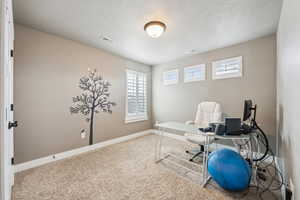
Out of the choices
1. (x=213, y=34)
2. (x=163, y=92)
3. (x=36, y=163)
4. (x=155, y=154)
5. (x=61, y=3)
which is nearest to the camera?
(x=61, y=3)

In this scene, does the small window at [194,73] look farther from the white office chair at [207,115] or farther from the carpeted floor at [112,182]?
the carpeted floor at [112,182]

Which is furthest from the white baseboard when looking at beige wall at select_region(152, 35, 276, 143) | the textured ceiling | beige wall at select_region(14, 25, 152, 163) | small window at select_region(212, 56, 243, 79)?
small window at select_region(212, 56, 243, 79)

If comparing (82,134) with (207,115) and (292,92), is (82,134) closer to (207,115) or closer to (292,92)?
(207,115)

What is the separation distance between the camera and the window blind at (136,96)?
3843 millimetres

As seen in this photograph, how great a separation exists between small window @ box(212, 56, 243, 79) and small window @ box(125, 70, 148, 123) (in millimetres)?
2215

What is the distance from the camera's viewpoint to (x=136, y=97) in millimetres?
4051

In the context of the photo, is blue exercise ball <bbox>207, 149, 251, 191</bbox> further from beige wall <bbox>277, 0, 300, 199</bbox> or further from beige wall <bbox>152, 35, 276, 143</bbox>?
beige wall <bbox>152, 35, 276, 143</bbox>

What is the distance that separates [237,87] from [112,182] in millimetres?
3098

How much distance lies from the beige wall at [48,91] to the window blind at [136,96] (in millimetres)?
891

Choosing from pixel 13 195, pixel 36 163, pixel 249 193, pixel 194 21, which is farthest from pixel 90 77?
pixel 249 193

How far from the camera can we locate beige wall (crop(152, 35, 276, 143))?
2.41 meters

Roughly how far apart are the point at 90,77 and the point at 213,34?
282 centimetres

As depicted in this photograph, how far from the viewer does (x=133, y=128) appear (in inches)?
155

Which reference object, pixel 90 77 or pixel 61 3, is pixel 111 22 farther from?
pixel 90 77
